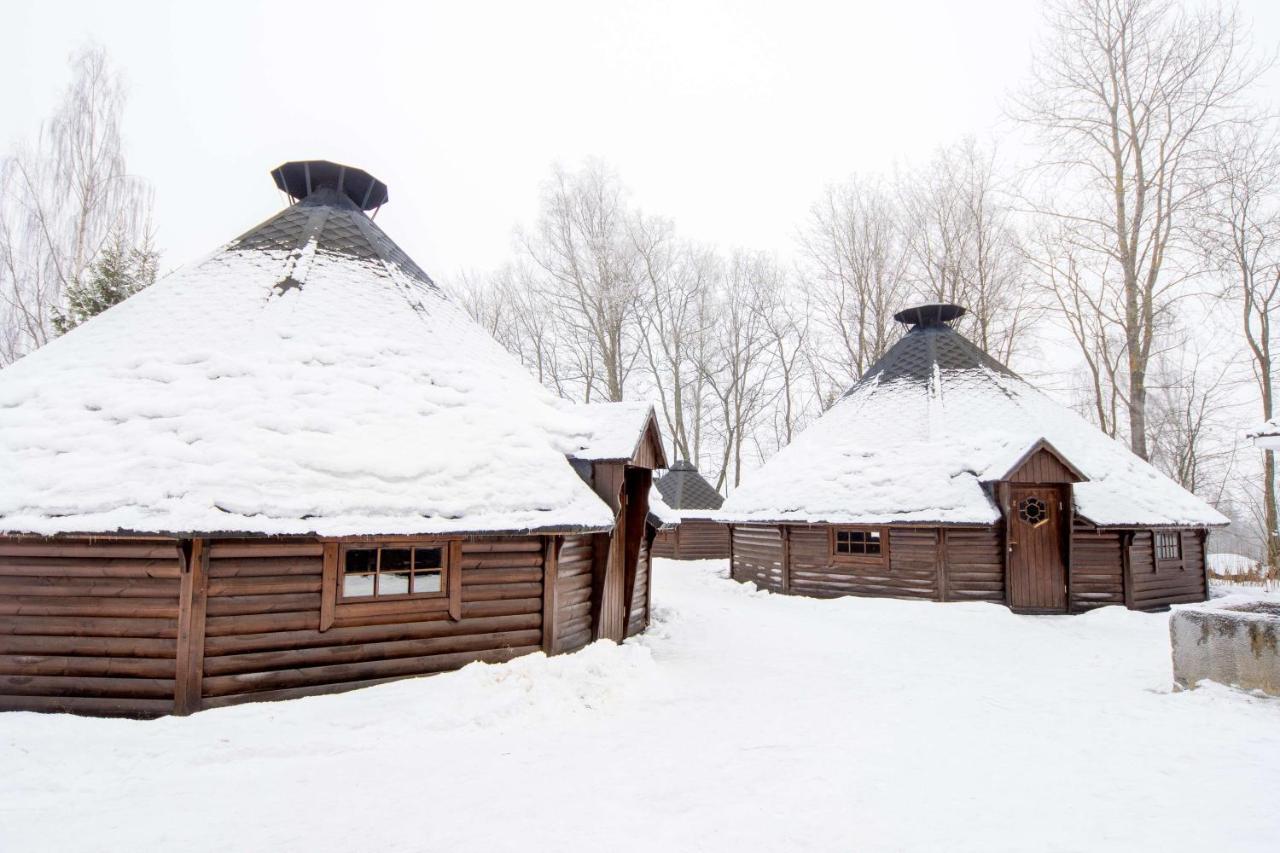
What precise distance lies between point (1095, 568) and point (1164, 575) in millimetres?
2272

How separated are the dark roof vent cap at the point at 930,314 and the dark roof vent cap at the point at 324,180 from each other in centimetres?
1460

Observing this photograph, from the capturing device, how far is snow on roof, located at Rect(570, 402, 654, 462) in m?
9.71

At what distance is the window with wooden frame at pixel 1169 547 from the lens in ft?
47.6

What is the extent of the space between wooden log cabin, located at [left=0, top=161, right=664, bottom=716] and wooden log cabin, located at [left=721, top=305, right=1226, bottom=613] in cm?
641

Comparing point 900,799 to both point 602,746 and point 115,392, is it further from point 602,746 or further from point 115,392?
point 115,392

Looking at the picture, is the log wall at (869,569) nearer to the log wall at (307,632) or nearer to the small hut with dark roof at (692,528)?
→ the log wall at (307,632)

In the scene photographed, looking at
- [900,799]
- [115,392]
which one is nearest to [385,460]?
[115,392]

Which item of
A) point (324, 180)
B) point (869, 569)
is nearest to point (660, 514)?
point (869, 569)

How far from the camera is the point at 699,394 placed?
34.1 m

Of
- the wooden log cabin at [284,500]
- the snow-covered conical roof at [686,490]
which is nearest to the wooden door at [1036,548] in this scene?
the wooden log cabin at [284,500]

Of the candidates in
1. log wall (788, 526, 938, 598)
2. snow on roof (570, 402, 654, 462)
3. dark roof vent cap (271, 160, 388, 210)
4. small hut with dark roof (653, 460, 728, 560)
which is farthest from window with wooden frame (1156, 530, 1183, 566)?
dark roof vent cap (271, 160, 388, 210)

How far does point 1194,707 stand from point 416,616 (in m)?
9.03

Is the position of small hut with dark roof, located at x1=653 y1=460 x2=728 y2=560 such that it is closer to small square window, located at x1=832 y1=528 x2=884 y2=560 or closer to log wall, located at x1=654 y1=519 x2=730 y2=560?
log wall, located at x1=654 y1=519 x2=730 y2=560

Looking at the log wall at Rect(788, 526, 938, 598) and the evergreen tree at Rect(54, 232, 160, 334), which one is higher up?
the evergreen tree at Rect(54, 232, 160, 334)
